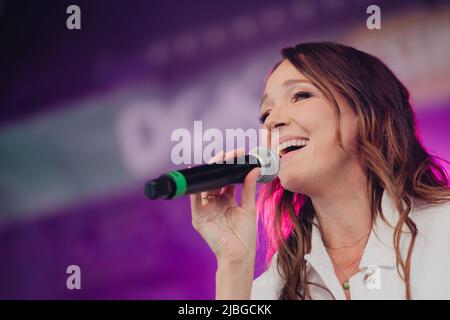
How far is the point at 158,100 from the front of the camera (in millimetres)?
2082

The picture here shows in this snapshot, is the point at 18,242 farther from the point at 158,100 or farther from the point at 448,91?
the point at 448,91

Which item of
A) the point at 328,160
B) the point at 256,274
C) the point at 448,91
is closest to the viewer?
the point at 328,160

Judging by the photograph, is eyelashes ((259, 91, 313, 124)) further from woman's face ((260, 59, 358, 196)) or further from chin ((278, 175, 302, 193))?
chin ((278, 175, 302, 193))

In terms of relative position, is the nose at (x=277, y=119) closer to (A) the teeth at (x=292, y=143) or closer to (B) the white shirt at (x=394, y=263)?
(A) the teeth at (x=292, y=143)

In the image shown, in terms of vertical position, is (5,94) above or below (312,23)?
below

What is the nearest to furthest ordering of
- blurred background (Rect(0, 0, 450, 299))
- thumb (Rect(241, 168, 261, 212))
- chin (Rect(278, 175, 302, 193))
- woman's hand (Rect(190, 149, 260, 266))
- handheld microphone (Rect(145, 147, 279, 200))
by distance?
1. handheld microphone (Rect(145, 147, 279, 200))
2. thumb (Rect(241, 168, 261, 212))
3. woman's hand (Rect(190, 149, 260, 266))
4. chin (Rect(278, 175, 302, 193))
5. blurred background (Rect(0, 0, 450, 299))

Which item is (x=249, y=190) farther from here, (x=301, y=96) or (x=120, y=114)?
(x=120, y=114)

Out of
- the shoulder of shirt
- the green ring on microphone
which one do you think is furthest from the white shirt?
the green ring on microphone

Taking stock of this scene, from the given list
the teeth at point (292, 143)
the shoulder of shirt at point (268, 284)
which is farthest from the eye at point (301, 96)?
the shoulder of shirt at point (268, 284)

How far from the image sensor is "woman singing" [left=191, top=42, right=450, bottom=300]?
1517mm

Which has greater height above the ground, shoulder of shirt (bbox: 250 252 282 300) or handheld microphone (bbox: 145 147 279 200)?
handheld microphone (bbox: 145 147 279 200)

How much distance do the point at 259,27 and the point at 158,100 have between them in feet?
1.53

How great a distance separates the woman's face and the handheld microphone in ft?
0.62
